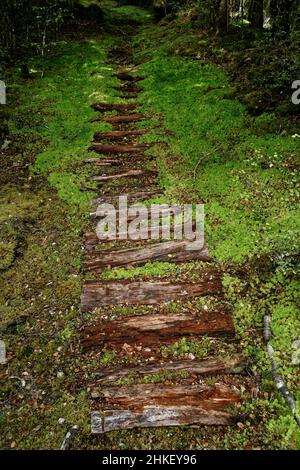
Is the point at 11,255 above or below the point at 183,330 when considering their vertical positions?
above

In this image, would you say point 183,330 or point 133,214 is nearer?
point 183,330

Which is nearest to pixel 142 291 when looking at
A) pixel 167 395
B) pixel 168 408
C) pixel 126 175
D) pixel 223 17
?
pixel 167 395

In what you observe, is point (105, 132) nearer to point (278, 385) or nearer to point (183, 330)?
point (183, 330)

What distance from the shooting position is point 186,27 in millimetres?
22328

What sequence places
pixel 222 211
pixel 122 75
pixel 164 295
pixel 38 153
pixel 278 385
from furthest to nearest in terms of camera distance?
pixel 122 75 → pixel 38 153 → pixel 222 211 → pixel 164 295 → pixel 278 385

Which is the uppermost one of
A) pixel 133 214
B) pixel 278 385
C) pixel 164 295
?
pixel 133 214

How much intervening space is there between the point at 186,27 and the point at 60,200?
1695 centimetres

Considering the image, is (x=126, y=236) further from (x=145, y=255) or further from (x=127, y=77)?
(x=127, y=77)

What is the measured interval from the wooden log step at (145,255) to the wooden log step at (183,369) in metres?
2.37

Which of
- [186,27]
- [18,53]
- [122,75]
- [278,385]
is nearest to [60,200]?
[278,385]

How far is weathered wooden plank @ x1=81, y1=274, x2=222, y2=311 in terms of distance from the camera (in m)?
7.35

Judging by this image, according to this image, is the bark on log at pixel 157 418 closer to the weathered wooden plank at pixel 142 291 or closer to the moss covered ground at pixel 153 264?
the moss covered ground at pixel 153 264

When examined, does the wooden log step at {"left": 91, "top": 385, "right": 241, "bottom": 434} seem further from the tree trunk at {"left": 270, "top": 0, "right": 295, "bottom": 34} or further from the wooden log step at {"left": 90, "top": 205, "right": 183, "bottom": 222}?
the tree trunk at {"left": 270, "top": 0, "right": 295, "bottom": 34}

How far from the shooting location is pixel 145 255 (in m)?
8.34
